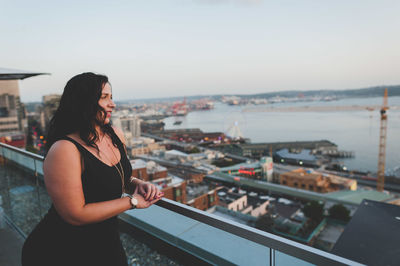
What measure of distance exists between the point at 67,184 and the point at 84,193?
0.18 feet

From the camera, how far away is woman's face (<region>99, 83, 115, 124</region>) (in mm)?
553

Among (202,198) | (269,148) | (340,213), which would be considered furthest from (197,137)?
(340,213)

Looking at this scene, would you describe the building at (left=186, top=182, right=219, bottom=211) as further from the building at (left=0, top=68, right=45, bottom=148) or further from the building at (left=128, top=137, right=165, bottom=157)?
the building at (left=0, top=68, right=45, bottom=148)

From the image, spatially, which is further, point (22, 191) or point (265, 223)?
point (265, 223)

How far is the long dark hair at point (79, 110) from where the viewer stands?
510 millimetres

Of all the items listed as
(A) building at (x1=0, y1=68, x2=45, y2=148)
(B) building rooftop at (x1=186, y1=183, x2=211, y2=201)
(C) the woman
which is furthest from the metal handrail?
(A) building at (x1=0, y1=68, x2=45, y2=148)

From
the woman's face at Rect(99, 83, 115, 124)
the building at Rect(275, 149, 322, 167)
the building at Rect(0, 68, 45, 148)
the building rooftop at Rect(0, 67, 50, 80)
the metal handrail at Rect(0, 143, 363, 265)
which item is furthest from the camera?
the building at Rect(275, 149, 322, 167)

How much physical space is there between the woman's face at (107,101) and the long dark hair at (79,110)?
0.04 ft

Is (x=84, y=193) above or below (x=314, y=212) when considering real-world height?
above

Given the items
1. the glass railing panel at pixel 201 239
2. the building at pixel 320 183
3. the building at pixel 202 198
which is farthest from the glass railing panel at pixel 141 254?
the building at pixel 320 183

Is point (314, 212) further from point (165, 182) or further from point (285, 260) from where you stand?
point (285, 260)

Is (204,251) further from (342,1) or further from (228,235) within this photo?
(342,1)

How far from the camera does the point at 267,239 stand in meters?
0.51

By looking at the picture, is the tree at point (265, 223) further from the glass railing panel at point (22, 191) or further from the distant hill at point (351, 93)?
the distant hill at point (351, 93)
